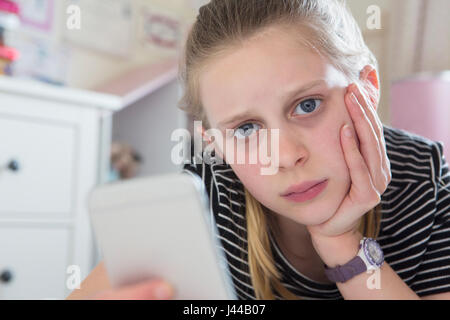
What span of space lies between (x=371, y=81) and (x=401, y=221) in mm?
223

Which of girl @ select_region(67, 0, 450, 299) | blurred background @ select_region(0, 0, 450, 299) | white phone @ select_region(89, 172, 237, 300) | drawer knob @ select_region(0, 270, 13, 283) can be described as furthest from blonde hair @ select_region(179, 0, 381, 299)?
drawer knob @ select_region(0, 270, 13, 283)

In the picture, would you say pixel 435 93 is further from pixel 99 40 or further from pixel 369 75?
pixel 99 40

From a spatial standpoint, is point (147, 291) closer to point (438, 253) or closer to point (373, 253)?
point (373, 253)

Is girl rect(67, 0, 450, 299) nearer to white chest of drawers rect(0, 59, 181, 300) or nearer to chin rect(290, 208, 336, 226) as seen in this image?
chin rect(290, 208, 336, 226)

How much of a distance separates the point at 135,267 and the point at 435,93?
1298 mm

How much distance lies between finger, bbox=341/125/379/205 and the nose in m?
0.06

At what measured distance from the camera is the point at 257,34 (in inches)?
24.7

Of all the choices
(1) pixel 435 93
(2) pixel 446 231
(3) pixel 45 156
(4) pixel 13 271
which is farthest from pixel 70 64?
(2) pixel 446 231

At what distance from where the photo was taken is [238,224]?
0.79 metres

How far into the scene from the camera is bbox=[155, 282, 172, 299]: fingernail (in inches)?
15.7

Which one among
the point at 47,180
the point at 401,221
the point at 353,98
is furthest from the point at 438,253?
the point at 47,180

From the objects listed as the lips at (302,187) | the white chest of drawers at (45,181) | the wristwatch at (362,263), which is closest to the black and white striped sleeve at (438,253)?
the wristwatch at (362,263)

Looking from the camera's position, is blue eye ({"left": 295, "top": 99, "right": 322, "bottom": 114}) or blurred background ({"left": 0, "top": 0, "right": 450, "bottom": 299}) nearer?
blue eye ({"left": 295, "top": 99, "right": 322, "bottom": 114})

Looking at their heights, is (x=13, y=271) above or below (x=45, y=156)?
below
